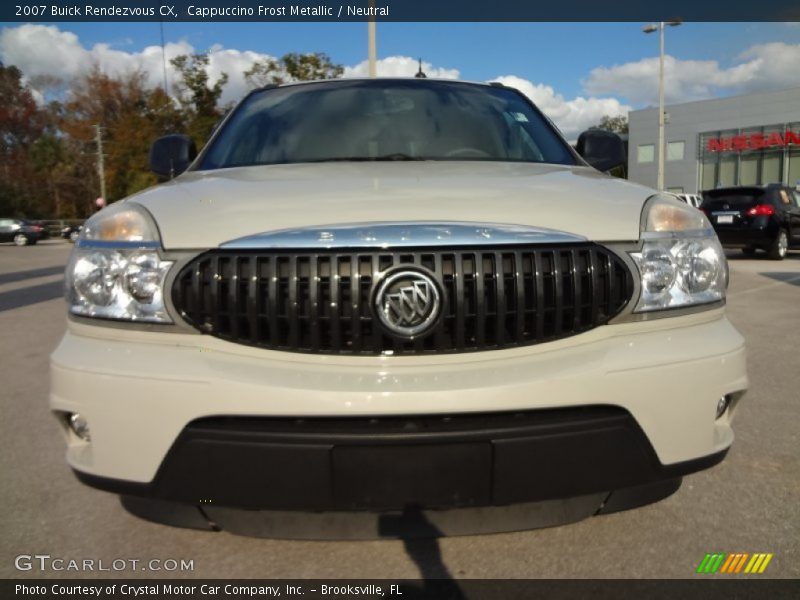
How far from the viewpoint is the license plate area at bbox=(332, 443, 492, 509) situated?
159 centimetres

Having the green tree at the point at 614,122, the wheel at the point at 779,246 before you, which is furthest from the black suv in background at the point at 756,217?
the green tree at the point at 614,122

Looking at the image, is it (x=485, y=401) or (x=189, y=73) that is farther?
(x=189, y=73)

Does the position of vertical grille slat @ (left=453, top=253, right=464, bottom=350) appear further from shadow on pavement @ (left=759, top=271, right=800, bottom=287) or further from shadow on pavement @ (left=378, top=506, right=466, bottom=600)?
shadow on pavement @ (left=759, top=271, right=800, bottom=287)

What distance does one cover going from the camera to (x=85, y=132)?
152 feet

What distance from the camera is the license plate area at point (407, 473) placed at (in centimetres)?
159

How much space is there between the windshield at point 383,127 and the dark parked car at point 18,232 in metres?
35.0

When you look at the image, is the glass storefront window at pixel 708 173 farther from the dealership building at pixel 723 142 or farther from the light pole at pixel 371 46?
the light pole at pixel 371 46

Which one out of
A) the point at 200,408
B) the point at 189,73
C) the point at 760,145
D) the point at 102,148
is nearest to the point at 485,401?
the point at 200,408

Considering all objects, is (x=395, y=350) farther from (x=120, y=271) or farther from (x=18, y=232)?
(x=18, y=232)

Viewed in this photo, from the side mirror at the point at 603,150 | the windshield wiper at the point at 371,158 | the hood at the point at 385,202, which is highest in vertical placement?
the side mirror at the point at 603,150

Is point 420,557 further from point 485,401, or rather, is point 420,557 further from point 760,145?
point 760,145

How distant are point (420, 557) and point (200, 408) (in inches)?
36.9

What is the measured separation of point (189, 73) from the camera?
23.9 m

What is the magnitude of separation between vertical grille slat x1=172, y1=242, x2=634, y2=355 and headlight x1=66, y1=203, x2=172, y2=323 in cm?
9
